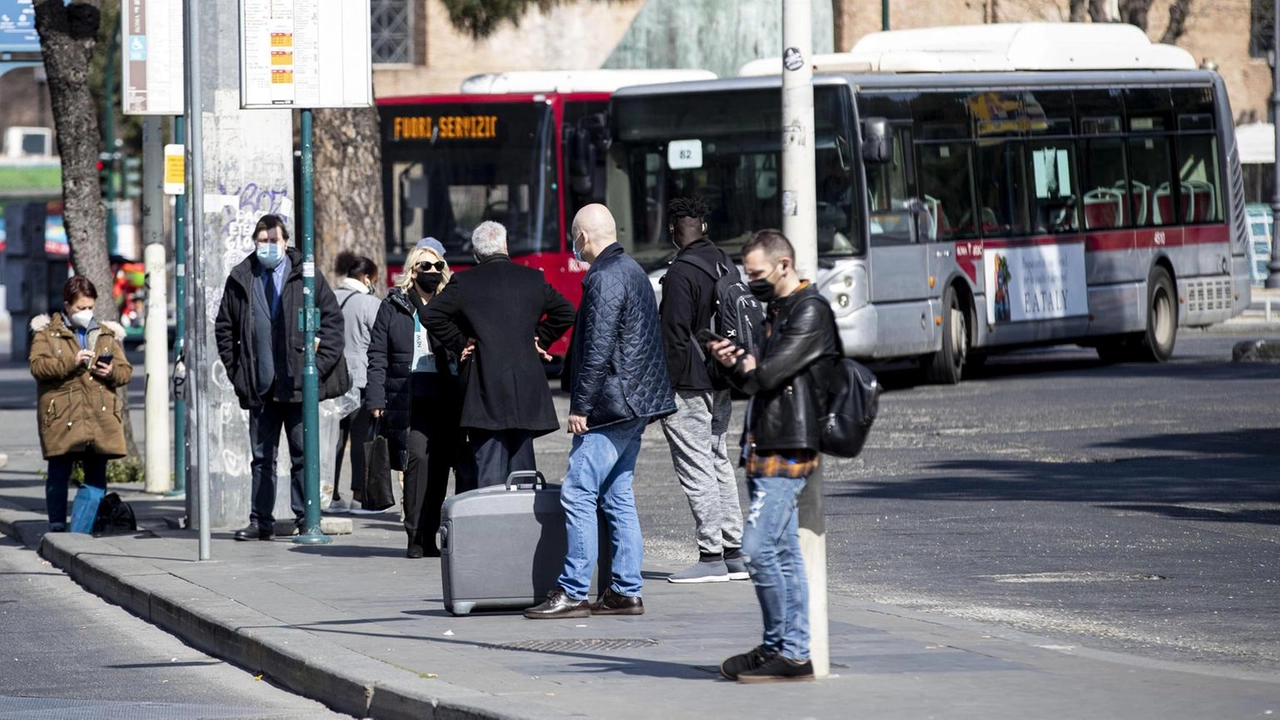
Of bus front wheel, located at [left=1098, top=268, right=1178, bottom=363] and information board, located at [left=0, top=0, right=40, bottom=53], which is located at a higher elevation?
information board, located at [left=0, top=0, right=40, bottom=53]

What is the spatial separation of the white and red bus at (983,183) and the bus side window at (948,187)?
0.02 metres

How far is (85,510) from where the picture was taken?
42.4ft

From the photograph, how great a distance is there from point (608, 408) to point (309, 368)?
3.33 meters

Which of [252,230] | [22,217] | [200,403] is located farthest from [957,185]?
[22,217]

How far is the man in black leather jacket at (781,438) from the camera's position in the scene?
7016 millimetres

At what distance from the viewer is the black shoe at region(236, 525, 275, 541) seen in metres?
12.2

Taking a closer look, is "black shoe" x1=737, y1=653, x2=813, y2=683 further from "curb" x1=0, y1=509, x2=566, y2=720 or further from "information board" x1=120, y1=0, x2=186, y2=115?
"information board" x1=120, y1=0, x2=186, y2=115

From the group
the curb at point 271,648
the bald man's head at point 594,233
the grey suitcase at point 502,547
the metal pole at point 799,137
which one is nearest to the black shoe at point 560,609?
the grey suitcase at point 502,547

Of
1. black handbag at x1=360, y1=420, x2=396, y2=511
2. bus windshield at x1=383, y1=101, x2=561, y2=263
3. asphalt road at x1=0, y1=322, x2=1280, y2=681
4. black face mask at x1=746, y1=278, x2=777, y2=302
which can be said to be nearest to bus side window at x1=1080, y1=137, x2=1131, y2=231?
asphalt road at x1=0, y1=322, x2=1280, y2=681

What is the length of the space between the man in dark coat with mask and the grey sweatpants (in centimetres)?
267

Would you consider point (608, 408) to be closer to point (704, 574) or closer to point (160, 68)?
point (704, 574)

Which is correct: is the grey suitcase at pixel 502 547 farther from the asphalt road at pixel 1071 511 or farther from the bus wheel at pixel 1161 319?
the bus wheel at pixel 1161 319

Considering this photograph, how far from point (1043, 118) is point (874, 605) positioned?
52.8ft

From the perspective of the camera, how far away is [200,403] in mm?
11320
